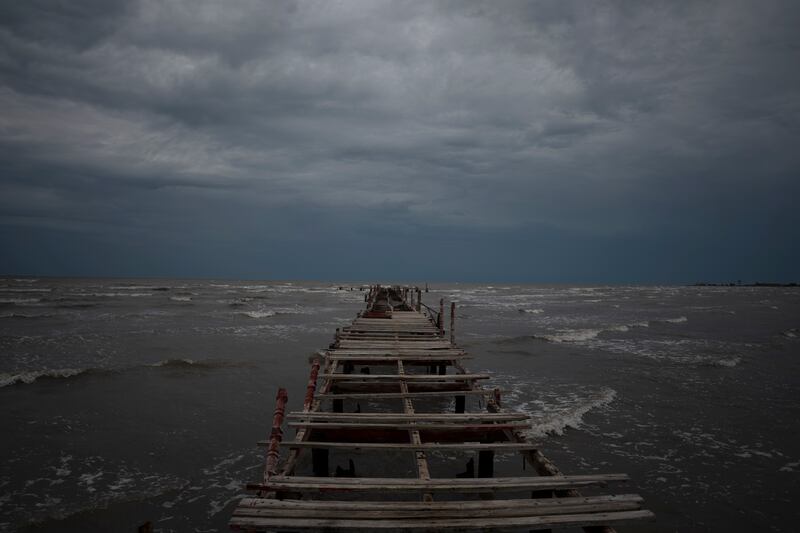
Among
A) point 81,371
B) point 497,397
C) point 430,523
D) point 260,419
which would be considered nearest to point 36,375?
point 81,371

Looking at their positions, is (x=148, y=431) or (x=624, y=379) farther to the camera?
(x=624, y=379)

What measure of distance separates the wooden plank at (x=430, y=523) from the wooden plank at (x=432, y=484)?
0.47 meters

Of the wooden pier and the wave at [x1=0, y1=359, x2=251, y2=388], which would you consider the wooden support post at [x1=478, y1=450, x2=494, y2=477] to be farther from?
the wave at [x1=0, y1=359, x2=251, y2=388]

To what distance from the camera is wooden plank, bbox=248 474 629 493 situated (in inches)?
168

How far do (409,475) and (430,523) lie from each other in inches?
173

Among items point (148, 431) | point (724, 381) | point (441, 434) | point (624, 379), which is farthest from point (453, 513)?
point (724, 381)

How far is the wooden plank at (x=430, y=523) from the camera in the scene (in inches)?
145

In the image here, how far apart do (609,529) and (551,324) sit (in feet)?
99.4

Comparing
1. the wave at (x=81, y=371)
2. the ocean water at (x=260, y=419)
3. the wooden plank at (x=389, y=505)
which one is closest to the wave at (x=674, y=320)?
the ocean water at (x=260, y=419)

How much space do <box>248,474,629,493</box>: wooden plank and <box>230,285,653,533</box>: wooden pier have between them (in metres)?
0.01

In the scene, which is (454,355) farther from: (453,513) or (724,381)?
(724,381)

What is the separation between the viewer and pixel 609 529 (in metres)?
3.96

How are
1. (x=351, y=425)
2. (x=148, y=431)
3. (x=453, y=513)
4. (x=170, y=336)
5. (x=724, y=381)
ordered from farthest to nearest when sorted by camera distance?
1. (x=170, y=336)
2. (x=724, y=381)
3. (x=148, y=431)
4. (x=351, y=425)
5. (x=453, y=513)

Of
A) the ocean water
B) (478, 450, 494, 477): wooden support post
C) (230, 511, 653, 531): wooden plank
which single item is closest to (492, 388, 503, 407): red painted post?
(478, 450, 494, 477): wooden support post
